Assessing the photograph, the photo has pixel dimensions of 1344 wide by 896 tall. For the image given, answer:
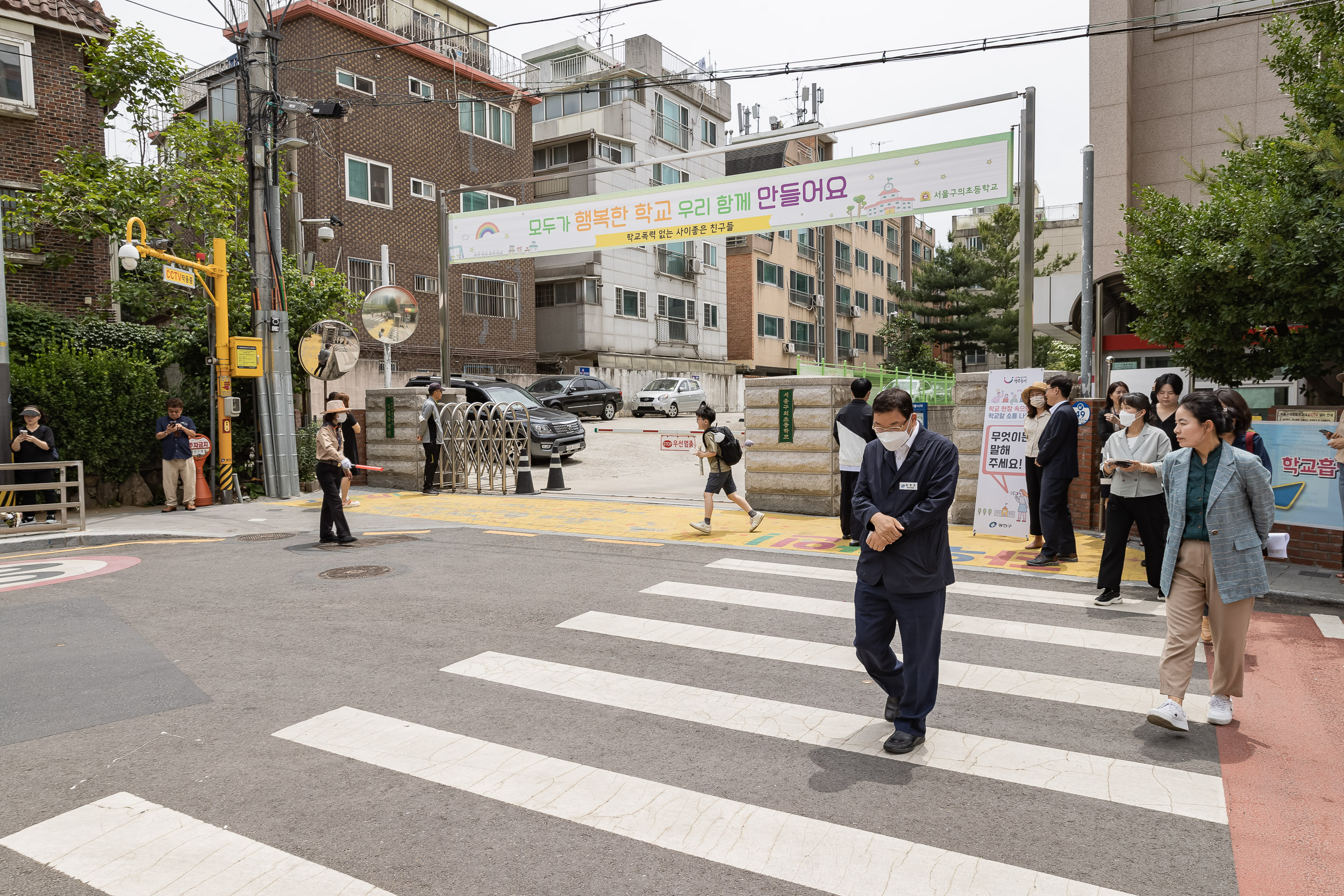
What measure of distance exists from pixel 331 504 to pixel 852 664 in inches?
301

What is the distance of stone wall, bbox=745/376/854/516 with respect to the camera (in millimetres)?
12992

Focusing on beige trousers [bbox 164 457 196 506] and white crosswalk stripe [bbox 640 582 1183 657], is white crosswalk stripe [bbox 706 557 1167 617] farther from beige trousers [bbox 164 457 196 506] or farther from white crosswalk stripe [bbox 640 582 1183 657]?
beige trousers [bbox 164 457 196 506]

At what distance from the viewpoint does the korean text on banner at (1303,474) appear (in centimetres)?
898

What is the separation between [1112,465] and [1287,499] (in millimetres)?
3431

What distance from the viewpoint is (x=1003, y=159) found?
12.6 m

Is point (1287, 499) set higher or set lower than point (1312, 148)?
lower

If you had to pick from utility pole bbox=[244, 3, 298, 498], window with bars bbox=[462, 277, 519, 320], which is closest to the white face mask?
utility pole bbox=[244, 3, 298, 498]

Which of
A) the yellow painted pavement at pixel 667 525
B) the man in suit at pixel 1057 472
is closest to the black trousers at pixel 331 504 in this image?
the yellow painted pavement at pixel 667 525

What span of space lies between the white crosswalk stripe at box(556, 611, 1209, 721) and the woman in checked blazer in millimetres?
347

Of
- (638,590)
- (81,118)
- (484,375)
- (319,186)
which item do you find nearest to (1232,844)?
(638,590)

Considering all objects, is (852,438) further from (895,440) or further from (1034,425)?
(895,440)

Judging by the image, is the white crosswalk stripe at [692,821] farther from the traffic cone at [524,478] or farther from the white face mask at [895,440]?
the traffic cone at [524,478]

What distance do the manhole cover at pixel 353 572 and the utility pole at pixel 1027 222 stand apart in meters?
8.74

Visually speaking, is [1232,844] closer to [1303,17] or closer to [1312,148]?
[1312,148]
